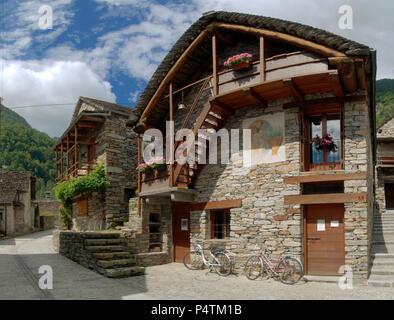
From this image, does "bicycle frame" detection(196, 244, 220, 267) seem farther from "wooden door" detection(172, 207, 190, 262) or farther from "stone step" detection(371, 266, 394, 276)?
"stone step" detection(371, 266, 394, 276)

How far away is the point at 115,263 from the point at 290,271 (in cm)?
471

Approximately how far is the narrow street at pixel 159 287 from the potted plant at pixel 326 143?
340 centimetres

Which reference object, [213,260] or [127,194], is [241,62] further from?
[127,194]

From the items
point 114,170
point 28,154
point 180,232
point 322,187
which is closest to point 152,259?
point 180,232

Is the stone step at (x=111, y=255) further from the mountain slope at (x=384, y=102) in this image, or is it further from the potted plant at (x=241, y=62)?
the mountain slope at (x=384, y=102)

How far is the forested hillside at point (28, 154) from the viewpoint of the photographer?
160 ft

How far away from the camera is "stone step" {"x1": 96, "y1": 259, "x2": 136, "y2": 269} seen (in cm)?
1078

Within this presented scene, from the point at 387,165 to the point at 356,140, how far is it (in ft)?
50.9

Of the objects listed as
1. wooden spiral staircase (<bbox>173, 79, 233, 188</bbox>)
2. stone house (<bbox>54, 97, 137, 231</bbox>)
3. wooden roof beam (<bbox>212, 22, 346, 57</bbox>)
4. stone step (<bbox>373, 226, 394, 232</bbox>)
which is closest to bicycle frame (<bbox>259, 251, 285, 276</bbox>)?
wooden spiral staircase (<bbox>173, 79, 233, 188</bbox>)

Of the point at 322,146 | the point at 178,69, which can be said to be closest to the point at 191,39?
the point at 178,69

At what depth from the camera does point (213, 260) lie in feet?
37.3

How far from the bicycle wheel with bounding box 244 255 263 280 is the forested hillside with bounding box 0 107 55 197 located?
4180 cm

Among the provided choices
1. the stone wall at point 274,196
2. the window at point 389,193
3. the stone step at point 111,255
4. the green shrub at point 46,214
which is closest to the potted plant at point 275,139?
the stone wall at point 274,196
